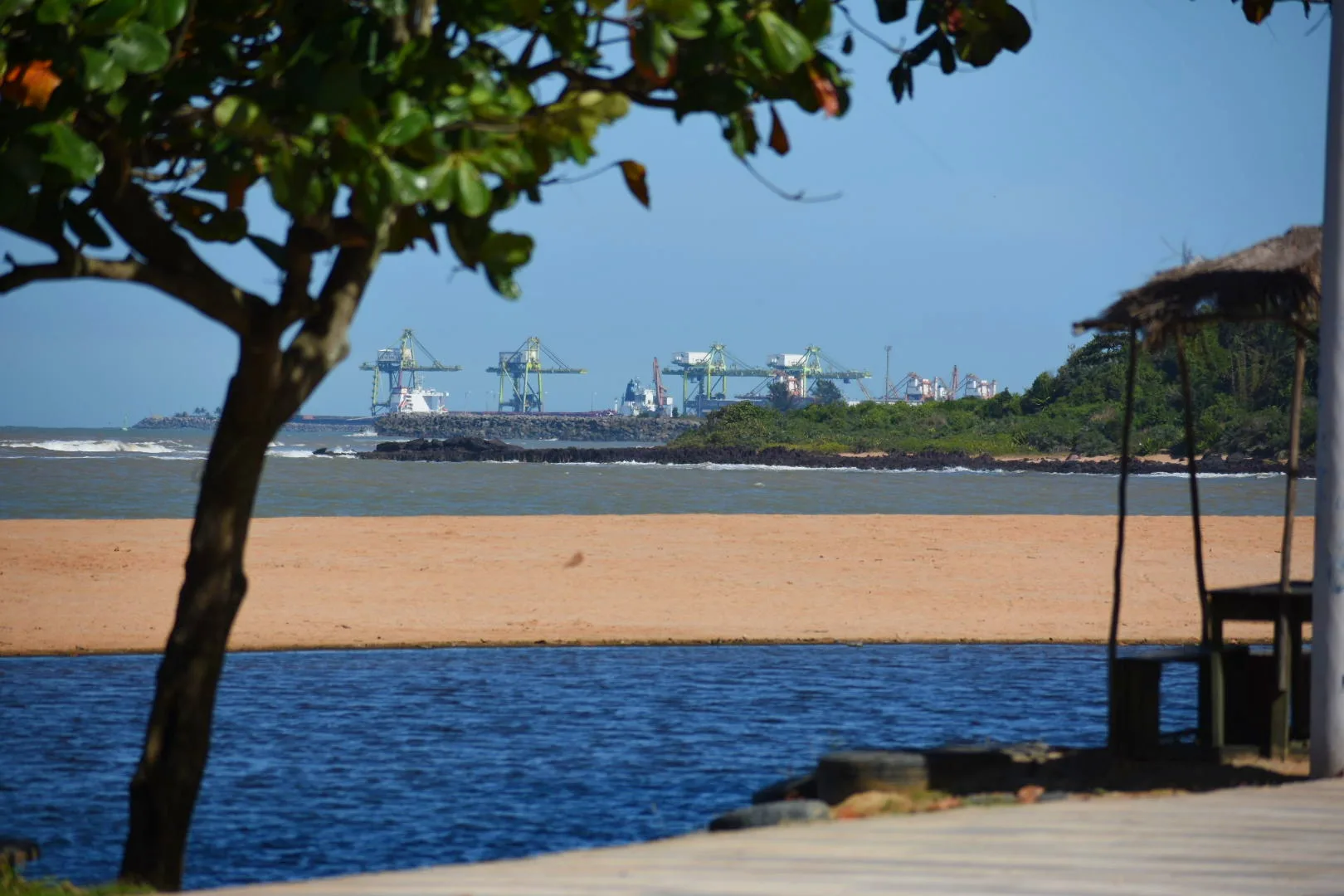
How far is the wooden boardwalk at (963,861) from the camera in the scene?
4.34 m

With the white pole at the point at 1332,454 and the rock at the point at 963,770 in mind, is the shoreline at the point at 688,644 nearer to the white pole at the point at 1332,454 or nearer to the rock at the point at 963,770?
the rock at the point at 963,770

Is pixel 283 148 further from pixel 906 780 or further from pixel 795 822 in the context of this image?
pixel 906 780

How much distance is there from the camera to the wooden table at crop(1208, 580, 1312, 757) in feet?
23.2

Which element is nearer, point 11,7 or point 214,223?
point 11,7

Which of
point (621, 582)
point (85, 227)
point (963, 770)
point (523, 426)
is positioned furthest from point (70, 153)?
point (523, 426)

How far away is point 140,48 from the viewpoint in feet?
13.7

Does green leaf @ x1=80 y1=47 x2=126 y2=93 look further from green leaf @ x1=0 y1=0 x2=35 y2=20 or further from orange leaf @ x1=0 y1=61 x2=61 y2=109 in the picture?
orange leaf @ x1=0 y1=61 x2=61 y2=109

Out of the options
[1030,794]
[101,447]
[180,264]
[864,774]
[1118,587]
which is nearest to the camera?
[180,264]

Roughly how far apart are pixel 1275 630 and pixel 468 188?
14.7ft

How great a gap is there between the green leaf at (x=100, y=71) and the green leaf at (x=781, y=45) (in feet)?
5.55

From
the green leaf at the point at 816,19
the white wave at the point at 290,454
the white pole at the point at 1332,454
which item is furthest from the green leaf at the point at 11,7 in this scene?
the white wave at the point at 290,454

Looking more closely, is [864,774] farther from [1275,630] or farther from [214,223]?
[214,223]

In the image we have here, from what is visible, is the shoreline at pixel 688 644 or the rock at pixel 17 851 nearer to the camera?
the rock at pixel 17 851

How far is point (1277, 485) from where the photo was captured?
59344 mm
